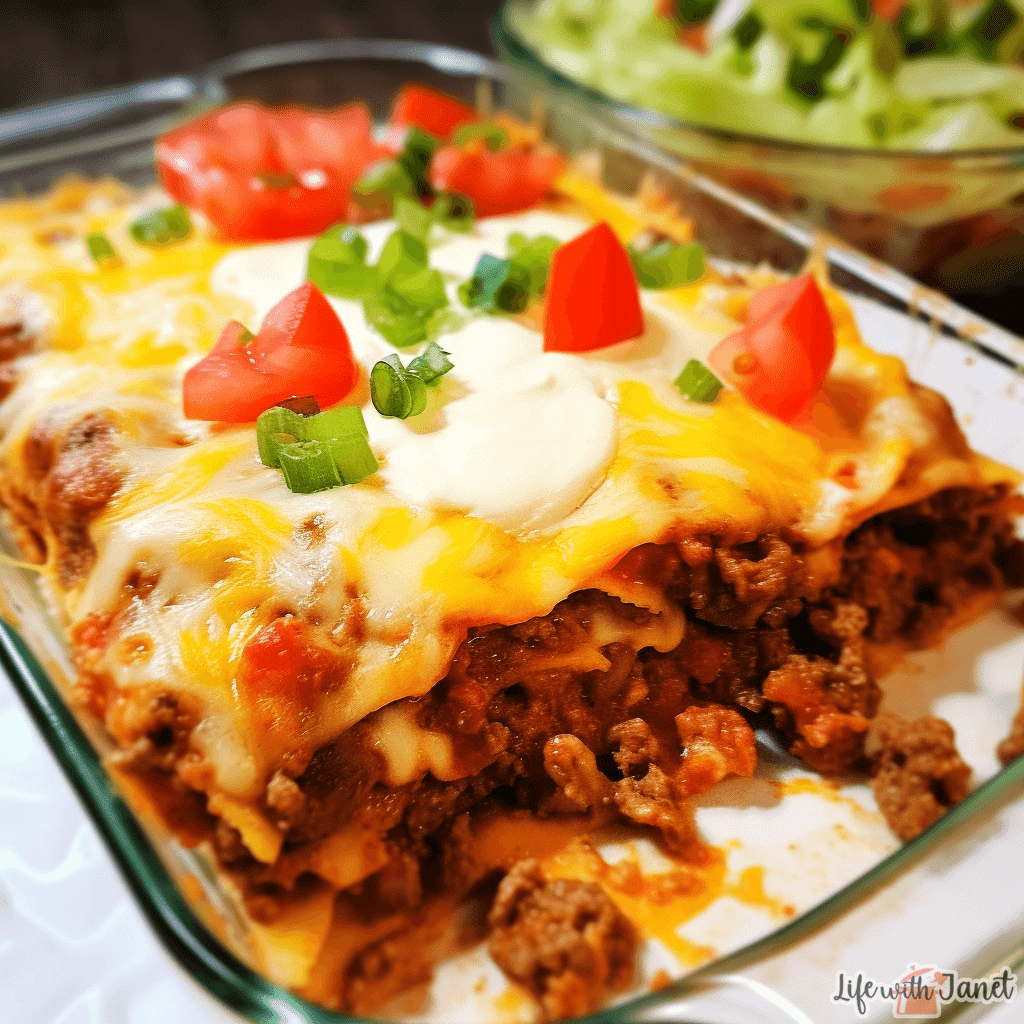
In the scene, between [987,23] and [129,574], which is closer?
[129,574]

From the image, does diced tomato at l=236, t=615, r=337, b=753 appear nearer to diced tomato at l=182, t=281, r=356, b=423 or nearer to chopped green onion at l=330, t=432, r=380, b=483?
chopped green onion at l=330, t=432, r=380, b=483

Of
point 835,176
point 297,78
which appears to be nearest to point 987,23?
point 835,176

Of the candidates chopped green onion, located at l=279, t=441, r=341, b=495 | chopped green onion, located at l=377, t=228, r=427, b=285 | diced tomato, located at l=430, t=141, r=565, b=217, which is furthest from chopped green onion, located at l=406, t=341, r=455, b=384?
diced tomato, located at l=430, t=141, r=565, b=217

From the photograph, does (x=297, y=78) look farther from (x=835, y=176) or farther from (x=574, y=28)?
(x=835, y=176)

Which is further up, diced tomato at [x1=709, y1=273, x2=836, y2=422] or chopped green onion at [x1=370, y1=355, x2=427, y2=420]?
chopped green onion at [x1=370, y1=355, x2=427, y2=420]

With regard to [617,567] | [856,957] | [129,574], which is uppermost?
[129,574]
